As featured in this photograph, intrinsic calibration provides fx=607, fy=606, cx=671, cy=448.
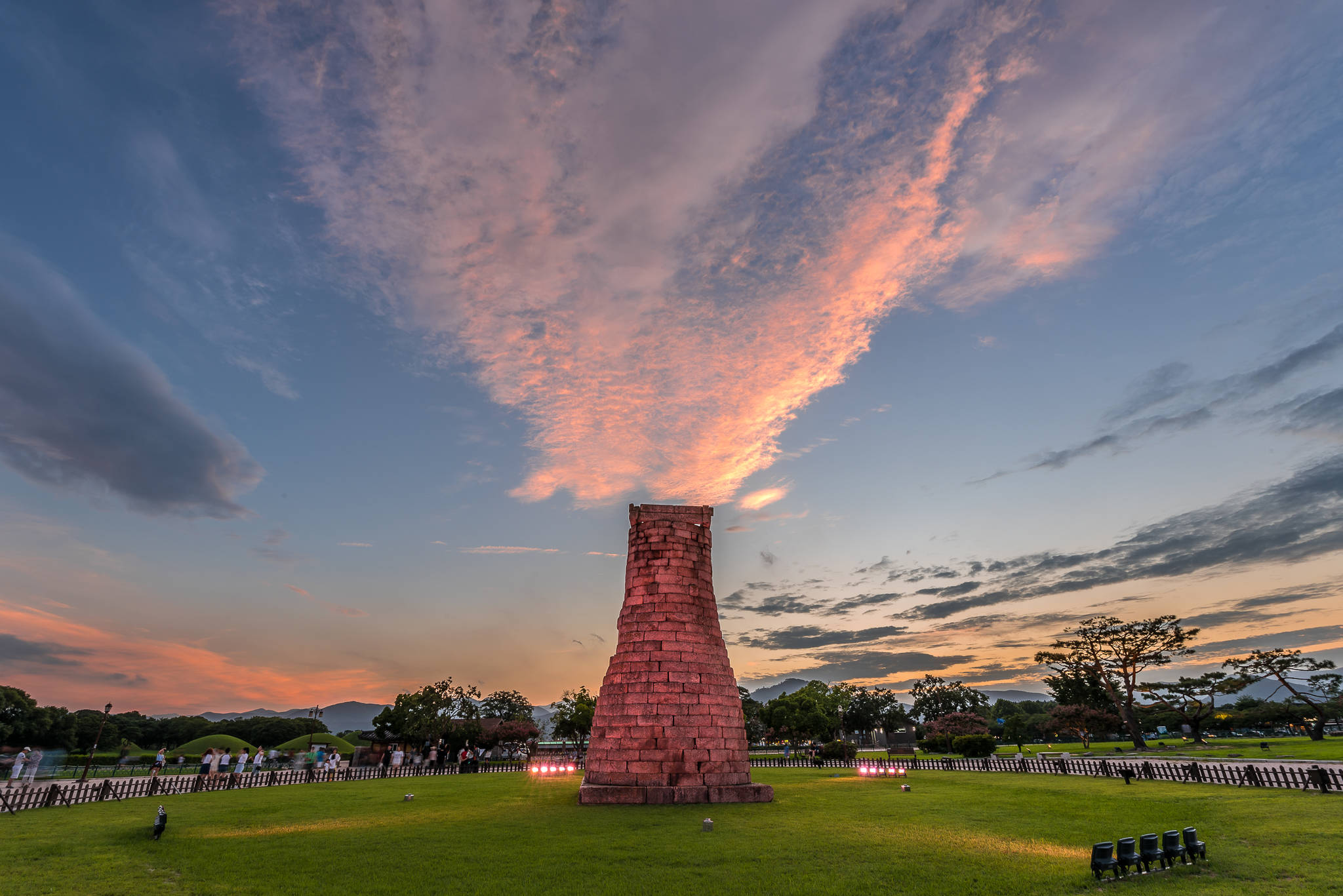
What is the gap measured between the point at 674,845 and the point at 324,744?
49.1 meters

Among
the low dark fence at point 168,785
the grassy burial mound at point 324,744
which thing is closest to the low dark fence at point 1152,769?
the low dark fence at point 168,785

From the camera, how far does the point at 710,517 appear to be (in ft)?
83.8

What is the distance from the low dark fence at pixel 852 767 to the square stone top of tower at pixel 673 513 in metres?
19.3

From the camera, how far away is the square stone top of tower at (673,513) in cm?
2492

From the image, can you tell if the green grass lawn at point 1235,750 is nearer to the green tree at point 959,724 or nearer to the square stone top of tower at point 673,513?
the green tree at point 959,724

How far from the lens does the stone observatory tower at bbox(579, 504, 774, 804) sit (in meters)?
21.1

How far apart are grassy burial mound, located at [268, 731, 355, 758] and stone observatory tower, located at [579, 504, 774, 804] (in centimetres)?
3736

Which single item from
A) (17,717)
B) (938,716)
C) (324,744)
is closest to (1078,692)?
(938,716)

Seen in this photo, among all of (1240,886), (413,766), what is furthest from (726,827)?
(413,766)

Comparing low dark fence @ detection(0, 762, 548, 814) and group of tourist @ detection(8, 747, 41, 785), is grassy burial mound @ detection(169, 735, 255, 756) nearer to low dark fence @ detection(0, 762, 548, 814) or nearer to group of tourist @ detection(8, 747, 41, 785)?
low dark fence @ detection(0, 762, 548, 814)

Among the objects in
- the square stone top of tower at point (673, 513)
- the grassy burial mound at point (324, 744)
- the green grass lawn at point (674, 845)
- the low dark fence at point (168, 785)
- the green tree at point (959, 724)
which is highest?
the square stone top of tower at point (673, 513)

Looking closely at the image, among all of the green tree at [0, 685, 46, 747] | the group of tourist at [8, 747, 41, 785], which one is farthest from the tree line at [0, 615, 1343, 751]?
the group of tourist at [8, 747, 41, 785]

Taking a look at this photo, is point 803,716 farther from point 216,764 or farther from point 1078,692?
point 216,764

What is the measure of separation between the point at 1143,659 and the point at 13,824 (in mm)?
66686
